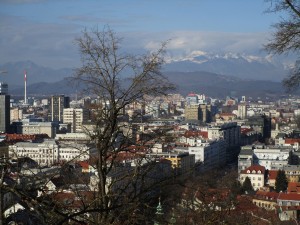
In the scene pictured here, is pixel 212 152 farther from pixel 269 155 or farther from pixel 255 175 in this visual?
pixel 255 175

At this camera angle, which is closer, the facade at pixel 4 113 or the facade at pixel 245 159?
the facade at pixel 245 159

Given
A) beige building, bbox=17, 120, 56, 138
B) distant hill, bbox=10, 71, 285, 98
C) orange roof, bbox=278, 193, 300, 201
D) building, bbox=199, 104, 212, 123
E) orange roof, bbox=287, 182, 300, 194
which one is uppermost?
distant hill, bbox=10, 71, 285, 98

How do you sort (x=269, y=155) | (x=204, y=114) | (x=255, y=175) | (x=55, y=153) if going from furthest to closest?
1. (x=204, y=114)
2. (x=269, y=155)
3. (x=255, y=175)
4. (x=55, y=153)

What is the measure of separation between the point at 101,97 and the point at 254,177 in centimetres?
1863

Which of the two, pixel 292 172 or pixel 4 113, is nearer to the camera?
pixel 292 172

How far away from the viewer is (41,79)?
142 m

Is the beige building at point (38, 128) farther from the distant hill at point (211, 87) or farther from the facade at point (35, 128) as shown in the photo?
the distant hill at point (211, 87)

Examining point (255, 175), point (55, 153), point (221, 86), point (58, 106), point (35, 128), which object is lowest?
point (255, 175)

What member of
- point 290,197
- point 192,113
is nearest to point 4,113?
point 192,113

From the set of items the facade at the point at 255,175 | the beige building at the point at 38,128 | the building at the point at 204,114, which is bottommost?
the facade at the point at 255,175

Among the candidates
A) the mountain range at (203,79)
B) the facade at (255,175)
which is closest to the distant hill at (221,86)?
the mountain range at (203,79)

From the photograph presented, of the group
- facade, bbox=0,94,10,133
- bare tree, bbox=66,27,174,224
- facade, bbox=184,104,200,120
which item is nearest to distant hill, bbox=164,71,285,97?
facade, bbox=184,104,200,120

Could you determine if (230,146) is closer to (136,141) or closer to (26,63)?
(136,141)

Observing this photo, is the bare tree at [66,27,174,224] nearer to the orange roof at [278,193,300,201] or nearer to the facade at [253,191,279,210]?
the facade at [253,191,279,210]
